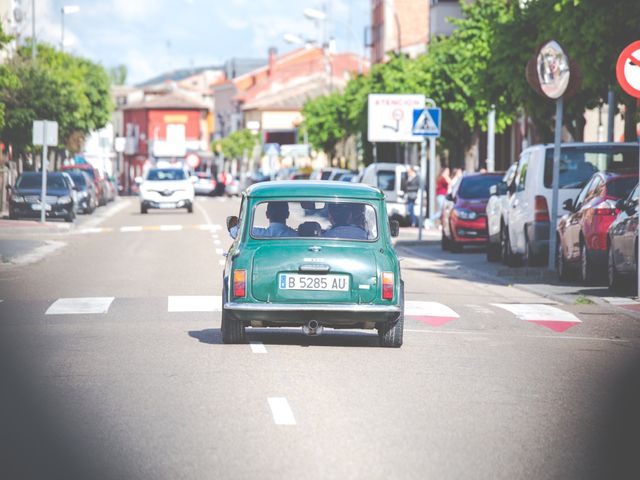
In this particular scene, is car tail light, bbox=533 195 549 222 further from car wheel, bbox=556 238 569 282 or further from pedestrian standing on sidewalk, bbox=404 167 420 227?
pedestrian standing on sidewalk, bbox=404 167 420 227

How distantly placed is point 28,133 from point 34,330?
47719 millimetres

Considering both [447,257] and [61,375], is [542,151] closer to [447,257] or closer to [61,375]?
[447,257]

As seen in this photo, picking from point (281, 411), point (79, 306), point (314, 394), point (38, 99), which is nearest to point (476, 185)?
point (79, 306)

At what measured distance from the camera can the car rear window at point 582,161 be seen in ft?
82.2

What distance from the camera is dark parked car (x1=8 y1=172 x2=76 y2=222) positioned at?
4809cm

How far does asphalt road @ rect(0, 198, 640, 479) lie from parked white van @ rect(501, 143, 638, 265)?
17.2 feet

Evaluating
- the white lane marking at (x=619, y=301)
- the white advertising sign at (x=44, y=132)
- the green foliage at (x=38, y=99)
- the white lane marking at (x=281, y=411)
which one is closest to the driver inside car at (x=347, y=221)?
the white lane marking at (x=281, y=411)

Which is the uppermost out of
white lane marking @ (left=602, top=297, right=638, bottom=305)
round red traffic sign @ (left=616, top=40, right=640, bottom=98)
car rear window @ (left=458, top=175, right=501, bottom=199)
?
round red traffic sign @ (left=616, top=40, right=640, bottom=98)

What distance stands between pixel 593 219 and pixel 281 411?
12.3 m

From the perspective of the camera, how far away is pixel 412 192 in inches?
1745


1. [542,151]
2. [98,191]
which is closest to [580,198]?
[542,151]

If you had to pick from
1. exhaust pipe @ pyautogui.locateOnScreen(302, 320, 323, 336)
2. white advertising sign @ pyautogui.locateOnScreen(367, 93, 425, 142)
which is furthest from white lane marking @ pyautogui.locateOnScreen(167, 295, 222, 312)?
white advertising sign @ pyautogui.locateOnScreen(367, 93, 425, 142)

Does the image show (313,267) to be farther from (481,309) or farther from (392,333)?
(481,309)

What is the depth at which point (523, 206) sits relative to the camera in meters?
26.6
